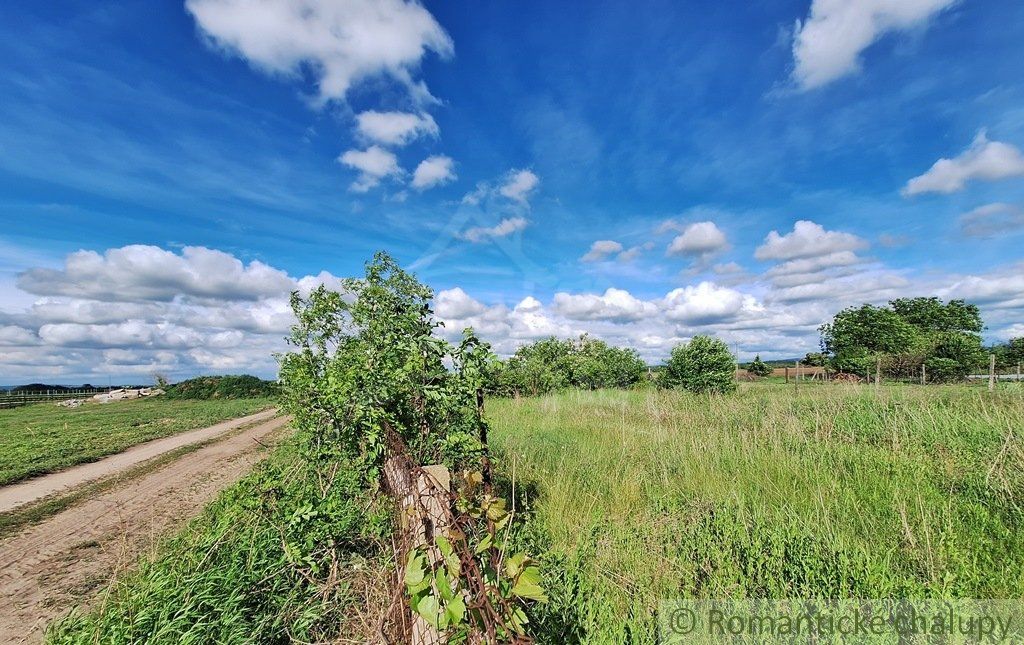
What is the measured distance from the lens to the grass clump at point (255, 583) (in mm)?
3055

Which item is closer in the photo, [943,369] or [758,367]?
[943,369]

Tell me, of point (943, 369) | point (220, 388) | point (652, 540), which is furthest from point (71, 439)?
point (943, 369)

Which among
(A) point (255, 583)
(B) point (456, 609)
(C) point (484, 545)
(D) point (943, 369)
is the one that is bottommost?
(A) point (255, 583)

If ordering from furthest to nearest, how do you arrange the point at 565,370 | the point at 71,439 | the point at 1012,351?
the point at 1012,351 → the point at 565,370 → the point at 71,439

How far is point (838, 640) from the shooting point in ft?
8.38

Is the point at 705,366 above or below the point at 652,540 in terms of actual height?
above

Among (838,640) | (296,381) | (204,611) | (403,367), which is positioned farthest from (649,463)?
(204,611)

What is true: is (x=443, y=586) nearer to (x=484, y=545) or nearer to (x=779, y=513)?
(x=484, y=545)

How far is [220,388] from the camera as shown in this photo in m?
42.9

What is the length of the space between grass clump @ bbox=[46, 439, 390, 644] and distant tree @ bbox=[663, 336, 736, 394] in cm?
1772

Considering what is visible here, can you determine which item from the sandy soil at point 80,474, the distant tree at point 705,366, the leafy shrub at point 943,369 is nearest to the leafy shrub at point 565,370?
the distant tree at point 705,366

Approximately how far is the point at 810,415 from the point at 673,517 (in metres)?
5.50

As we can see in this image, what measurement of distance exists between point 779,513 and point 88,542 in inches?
338

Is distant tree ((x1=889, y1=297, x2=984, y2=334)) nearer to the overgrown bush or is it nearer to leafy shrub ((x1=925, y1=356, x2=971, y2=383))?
leafy shrub ((x1=925, y1=356, x2=971, y2=383))
